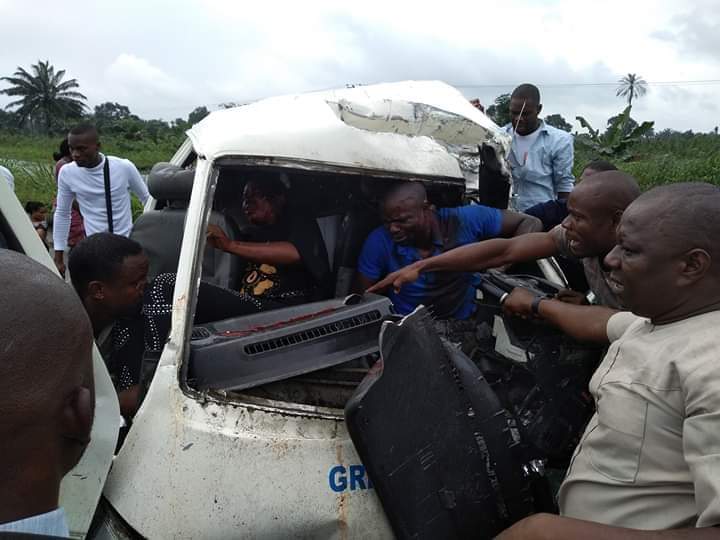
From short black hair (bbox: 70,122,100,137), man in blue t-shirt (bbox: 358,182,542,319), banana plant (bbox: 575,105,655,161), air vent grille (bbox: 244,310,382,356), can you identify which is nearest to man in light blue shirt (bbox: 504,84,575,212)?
man in blue t-shirt (bbox: 358,182,542,319)

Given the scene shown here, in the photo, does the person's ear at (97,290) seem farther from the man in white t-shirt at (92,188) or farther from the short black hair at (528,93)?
the short black hair at (528,93)

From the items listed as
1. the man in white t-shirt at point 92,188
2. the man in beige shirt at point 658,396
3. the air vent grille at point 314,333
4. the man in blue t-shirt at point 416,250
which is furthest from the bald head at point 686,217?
the man in white t-shirt at point 92,188

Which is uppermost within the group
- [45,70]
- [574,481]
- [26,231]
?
[45,70]

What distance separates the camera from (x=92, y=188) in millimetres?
5613

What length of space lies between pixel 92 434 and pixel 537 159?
418 cm

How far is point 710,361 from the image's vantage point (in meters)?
1.32

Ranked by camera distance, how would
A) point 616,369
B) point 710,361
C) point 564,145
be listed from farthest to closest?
1. point 564,145
2. point 616,369
3. point 710,361

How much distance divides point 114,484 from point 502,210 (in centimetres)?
221

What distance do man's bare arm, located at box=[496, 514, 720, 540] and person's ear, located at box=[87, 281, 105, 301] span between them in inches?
66.1

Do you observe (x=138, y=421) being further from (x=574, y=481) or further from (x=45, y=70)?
(x=45, y=70)

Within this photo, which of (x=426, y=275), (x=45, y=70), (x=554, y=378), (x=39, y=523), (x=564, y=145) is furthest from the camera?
(x=45, y=70)

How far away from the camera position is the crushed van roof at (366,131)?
2.23m

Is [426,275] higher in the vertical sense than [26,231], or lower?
lower

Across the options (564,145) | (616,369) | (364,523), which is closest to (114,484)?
(364,523)
